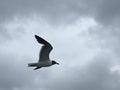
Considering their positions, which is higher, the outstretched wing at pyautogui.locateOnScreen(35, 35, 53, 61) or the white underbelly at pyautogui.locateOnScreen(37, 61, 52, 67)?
the outstretched wing at pyautogui.locateOnScreen(35, 35, 53, 61)

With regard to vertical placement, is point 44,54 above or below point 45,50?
below

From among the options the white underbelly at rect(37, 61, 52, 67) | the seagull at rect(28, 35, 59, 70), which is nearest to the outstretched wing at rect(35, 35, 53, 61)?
the seagull at rect(28, 35, 59, 70)

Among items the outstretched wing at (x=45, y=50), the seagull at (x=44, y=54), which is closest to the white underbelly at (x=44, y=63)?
the seagull at (x=44, y=54)

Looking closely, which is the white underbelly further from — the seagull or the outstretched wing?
the outstretched wing

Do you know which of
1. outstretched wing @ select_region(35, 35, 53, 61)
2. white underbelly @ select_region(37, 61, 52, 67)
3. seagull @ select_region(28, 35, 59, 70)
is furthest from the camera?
outstretched wing @ select_region(35, 35, 53, 61)

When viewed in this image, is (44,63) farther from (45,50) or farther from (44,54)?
(45,50)

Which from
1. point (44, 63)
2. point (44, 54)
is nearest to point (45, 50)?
point (44, 54)

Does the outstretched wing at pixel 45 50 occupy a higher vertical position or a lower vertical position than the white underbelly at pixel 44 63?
higher

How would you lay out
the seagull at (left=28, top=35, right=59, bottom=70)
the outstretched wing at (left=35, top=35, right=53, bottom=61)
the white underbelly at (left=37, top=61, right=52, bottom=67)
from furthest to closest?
1. the outstretched wing at (left=35, top=35, right=53, bottom=61)
2. the white underbelly at (left=37, top=61, right=52, bottom=67)
3. the seagull at (left=28, top=35, right=59, bottom=70)

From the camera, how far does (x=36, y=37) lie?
127 m

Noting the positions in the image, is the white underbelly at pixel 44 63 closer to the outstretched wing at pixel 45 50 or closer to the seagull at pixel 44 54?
the seagull at pixel 44 54

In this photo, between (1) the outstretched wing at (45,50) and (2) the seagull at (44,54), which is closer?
(2) the seagull at (44,54)

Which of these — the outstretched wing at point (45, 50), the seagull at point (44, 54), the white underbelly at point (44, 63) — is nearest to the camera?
the seagull at point (44, 54)

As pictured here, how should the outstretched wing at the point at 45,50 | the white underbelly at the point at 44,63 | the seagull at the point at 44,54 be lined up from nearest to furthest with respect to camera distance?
1. the seagull at the point at 44,54
2. the white underbelly at the point at 44,63
3. the outstretched wing at the point at 45,50
